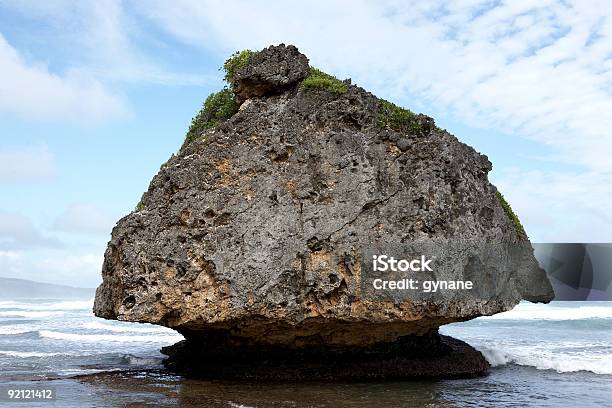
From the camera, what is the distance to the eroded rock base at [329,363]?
13.0 metres

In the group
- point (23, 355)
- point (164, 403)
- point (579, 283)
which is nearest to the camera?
point (164, 403)

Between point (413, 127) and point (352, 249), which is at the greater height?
point (413, 127)

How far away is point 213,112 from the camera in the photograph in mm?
14312

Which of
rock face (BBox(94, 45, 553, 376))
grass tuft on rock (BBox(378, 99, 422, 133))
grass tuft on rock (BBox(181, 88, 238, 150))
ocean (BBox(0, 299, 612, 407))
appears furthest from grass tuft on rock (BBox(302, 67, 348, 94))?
ocean (BBox(0, 299, 612, 407))

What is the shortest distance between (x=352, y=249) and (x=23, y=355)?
36.7ft

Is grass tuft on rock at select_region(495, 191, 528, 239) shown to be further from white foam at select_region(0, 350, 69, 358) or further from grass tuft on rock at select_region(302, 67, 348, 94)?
white foam at select_region(0, 350, 69, 358)

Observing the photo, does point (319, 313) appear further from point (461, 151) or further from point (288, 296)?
point (461, 151)

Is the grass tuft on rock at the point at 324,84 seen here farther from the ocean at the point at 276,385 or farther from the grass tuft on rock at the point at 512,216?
the ocean at the point at 276,385

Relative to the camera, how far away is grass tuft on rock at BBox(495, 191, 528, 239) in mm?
14154

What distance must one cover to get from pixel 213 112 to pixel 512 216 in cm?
741

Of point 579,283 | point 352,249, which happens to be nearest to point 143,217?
point 352,249

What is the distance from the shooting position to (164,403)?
991 centimetres

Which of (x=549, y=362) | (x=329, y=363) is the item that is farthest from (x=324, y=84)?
(x=549, y=362)

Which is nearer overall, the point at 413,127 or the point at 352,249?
the point at 352,249
